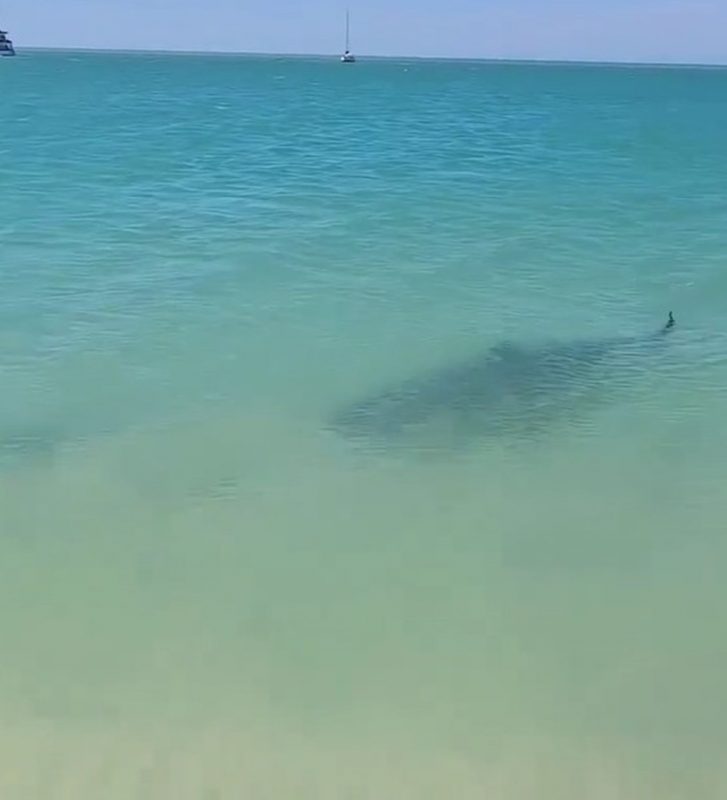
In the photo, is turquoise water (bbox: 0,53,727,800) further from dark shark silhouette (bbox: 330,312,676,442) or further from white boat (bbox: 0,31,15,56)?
white boat (bbox: 0,31,15,56)

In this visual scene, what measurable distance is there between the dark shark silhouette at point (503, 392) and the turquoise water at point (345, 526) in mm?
92

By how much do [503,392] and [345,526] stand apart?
305 centimetres

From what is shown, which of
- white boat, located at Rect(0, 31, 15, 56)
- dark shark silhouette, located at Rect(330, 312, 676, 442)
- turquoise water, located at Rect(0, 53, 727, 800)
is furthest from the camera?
white boat, located at Rect(0, 31, 15, 56)

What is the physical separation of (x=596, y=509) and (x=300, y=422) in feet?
9.16

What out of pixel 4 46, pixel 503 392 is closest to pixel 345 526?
pixel 503 392

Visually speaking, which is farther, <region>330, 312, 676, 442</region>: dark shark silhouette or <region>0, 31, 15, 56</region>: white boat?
<region>0, 31, 15, 56</region>: white boat

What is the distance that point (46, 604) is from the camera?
652cm

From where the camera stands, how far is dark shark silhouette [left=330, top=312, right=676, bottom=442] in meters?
9.30

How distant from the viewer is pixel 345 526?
7.64 metres

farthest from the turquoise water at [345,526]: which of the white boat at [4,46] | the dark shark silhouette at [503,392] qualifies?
the white boat at [4,46]

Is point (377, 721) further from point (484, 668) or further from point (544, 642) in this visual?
point (544, 642)

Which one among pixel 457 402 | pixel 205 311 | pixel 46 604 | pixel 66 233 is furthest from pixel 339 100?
pixel 46 604

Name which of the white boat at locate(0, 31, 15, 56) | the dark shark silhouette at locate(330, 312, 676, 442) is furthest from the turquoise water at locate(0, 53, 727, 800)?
the white boat at locate(0, 31, 15, 56)

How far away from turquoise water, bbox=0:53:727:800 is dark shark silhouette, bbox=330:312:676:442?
0.30 feet
